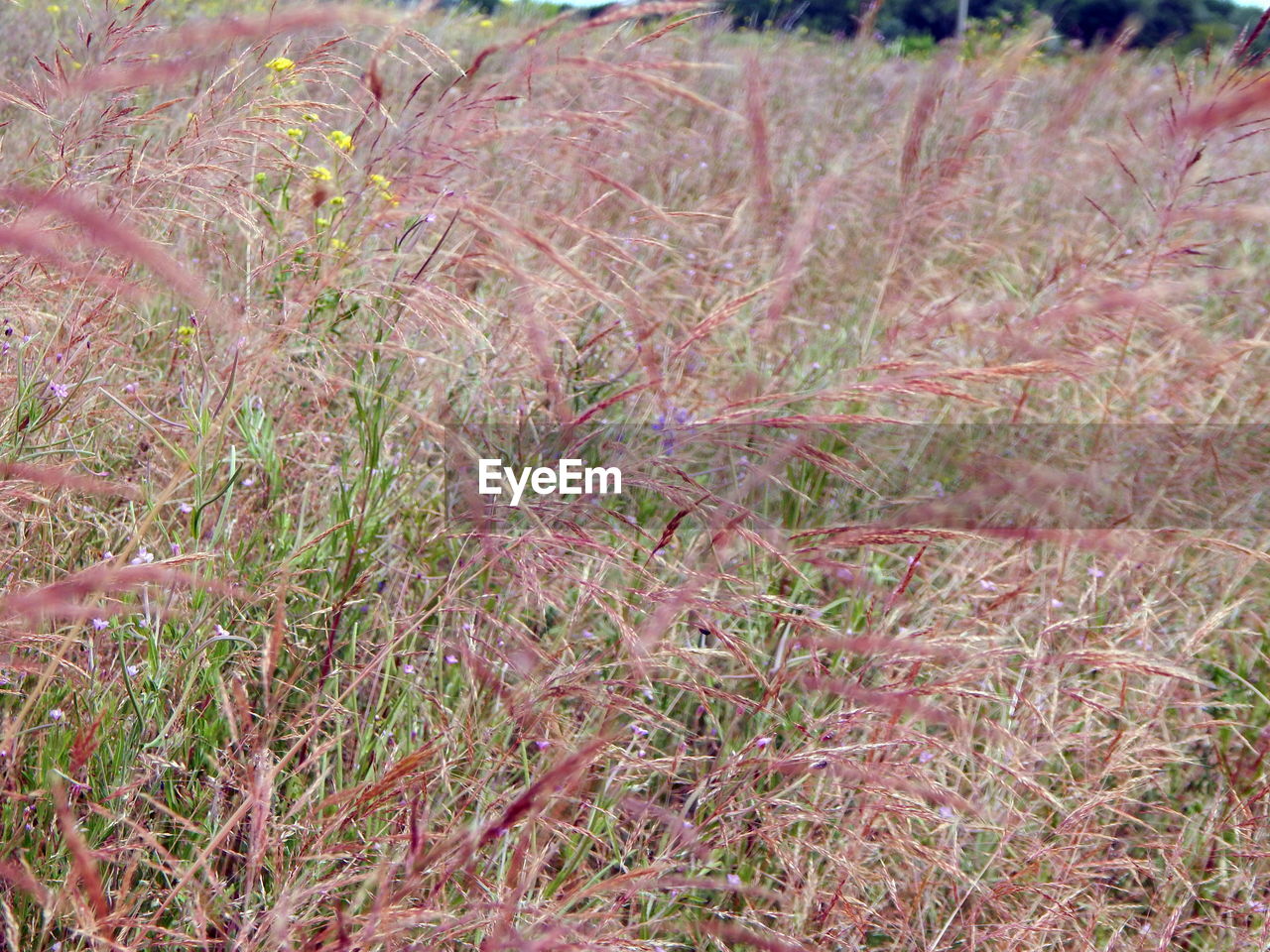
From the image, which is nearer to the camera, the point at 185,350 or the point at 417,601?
the point at 417,601

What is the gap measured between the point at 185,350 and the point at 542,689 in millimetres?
1051

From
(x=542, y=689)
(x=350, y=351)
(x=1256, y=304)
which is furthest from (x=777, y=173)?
(x=542, y=689)

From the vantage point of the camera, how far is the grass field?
1.22 m

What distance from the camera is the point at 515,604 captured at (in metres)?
1.74

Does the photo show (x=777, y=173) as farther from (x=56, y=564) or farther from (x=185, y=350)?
(x=56, y=564)

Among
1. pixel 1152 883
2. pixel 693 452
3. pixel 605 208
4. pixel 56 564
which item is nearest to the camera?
pixel 56 564

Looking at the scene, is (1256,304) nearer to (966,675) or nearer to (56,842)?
(966,675)

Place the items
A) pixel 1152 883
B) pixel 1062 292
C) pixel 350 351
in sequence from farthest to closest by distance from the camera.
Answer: pixel 1062 292 < pixel 350 351 < pixel 1152 883

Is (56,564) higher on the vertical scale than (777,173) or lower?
lower

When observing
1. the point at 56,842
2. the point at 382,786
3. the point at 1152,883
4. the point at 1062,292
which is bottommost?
the point at 1152,883

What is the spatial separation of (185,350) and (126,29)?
610 millimetres

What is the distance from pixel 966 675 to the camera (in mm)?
1374

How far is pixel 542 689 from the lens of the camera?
4.42ft

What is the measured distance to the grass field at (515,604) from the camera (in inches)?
48.2
